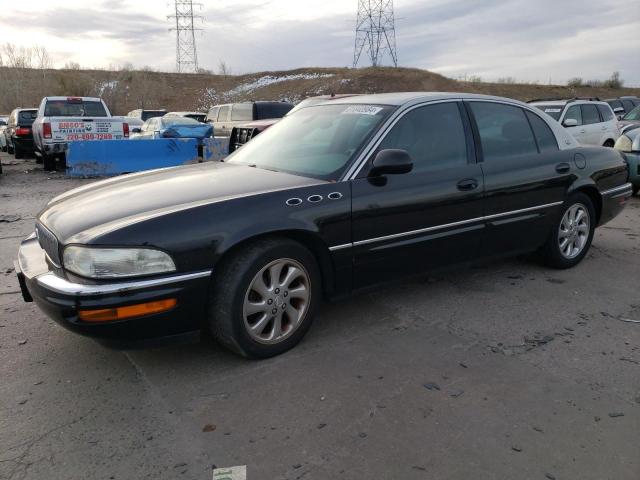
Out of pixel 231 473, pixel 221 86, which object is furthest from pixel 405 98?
pixel 221 86

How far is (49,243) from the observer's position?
3.11 metres

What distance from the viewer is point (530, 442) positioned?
2484 millimetres

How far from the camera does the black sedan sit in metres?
2.79

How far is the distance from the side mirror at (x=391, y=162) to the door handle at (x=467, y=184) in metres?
0.68

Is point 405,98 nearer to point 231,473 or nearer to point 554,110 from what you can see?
point 231,473

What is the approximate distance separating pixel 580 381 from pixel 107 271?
9.03ft

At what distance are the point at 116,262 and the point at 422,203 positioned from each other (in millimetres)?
2132

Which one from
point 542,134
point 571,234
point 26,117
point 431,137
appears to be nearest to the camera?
point 431,137

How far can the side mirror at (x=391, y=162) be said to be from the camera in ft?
11.3

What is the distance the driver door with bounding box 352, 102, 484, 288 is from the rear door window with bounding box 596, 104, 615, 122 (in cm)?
994

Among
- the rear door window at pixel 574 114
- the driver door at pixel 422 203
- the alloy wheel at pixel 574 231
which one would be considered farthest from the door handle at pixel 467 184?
the rear door window at pixel 574 114

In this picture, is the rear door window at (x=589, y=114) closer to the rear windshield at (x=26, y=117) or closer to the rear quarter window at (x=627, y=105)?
the rear quarter window at (x=627, y=105)

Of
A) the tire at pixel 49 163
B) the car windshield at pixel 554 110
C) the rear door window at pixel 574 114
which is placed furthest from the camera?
the tire at pixel 49 163

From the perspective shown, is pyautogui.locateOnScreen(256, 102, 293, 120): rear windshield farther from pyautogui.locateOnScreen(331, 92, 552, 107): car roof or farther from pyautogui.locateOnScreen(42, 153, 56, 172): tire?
pyautogui.locateOnScreen(331, 92, 552, 107): car roof
